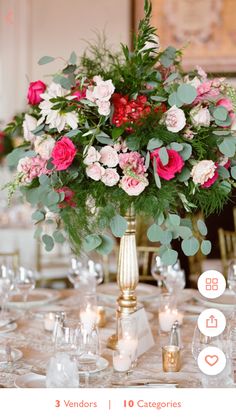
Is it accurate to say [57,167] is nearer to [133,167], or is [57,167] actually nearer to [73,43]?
[133,167]

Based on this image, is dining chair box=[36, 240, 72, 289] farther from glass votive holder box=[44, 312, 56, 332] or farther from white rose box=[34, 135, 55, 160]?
white rose box=[34, 135, 55, 160]

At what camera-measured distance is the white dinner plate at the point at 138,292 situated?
2898mm

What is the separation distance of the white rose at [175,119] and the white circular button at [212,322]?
0.53 meters

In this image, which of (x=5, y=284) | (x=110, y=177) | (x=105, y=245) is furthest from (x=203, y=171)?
(x=5, y=284)

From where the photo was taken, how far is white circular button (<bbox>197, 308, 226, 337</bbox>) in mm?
1661

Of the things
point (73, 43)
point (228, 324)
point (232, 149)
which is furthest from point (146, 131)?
point (73, 43)

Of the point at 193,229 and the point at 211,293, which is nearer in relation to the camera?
the point at 211,293

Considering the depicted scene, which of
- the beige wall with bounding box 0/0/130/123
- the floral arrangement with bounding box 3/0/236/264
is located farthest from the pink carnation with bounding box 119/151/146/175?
the beige wall with bounding box 0/0/130/123

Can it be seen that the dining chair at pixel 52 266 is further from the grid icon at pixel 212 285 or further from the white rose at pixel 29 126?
the grid icon at pixel 212 285

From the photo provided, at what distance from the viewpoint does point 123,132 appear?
1.94 m

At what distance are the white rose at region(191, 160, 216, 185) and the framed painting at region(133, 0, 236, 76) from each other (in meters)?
4.57
